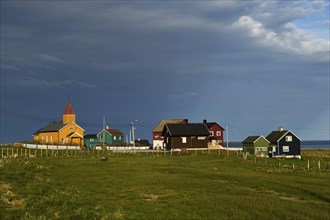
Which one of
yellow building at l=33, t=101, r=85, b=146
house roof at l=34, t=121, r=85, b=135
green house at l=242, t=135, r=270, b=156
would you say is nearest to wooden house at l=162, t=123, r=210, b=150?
green house at l=242, t=135, r=270, b=156

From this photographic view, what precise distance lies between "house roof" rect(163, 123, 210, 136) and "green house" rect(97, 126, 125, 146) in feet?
114

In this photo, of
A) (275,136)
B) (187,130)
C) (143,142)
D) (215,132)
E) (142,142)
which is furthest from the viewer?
(143,142)

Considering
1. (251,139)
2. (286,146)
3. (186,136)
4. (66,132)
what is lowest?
(286,146)

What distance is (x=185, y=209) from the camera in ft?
71.1

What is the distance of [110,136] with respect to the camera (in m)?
130

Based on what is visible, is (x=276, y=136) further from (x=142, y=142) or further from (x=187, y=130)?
(x=142, y=142)

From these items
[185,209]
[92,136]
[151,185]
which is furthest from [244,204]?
[92,136]

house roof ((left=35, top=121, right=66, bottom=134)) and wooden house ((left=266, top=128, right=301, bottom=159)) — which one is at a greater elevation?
house roof ((left=35, top=121, right=66, bottom=134))

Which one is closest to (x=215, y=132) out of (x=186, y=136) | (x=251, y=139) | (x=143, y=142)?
(x=251, y=139)

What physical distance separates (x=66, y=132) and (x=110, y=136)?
22.8 m

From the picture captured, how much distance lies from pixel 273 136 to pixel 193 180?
236 ft

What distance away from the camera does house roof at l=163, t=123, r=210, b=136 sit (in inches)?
3793

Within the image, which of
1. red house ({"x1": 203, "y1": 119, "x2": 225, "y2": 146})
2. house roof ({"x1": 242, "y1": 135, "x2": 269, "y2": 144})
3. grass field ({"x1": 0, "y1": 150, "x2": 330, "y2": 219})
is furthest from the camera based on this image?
red house ({"x1": 203, "y1": 119, "x2": 225, "y2": 146})

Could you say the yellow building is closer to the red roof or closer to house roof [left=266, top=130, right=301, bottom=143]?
the red roof
